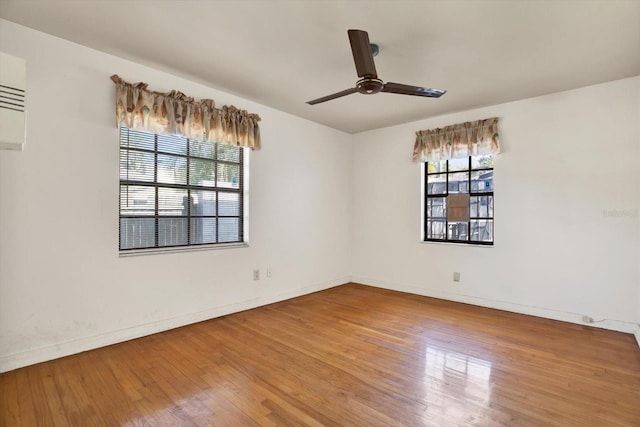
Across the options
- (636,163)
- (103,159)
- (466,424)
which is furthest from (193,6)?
(636,163)

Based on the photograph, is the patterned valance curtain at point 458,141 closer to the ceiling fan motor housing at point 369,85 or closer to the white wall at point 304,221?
the white wall at point 304,221

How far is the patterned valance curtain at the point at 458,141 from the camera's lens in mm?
3949

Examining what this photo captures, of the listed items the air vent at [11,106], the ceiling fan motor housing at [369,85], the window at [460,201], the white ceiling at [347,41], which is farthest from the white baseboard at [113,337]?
the ceiling fan motor housing at [369,85]

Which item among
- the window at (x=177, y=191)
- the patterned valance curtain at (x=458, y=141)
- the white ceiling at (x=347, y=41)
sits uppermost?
the white ceiling at (x=347, y=41)

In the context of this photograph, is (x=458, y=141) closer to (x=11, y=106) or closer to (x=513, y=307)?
(x=513, y=307)

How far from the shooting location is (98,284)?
2750 mm

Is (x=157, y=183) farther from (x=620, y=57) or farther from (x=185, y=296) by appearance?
(x=620, y=57)

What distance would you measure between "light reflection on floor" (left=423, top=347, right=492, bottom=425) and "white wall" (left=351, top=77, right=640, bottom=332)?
5.73ft

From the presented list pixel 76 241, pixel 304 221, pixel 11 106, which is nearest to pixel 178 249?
pixel 76 241

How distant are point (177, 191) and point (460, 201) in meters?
3.62

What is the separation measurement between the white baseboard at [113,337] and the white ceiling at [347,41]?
2384 millimetres

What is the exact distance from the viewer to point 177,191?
3.35 metres

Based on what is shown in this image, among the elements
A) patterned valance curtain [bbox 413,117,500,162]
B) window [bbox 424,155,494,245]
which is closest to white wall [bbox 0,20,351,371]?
patterned valance curtain [bbox 413,117,500,162]

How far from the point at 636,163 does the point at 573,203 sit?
25.0 inches
